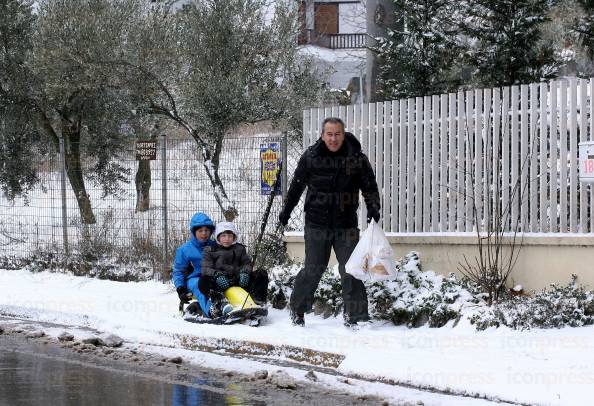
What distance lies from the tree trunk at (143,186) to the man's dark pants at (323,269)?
506cm

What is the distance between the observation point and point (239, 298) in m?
11.2

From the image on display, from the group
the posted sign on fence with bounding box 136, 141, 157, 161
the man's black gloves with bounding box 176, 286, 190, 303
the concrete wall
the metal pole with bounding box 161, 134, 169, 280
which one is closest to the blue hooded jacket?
the man's black gloves with bounding box 176, 286, 190, 303

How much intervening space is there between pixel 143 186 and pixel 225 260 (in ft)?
15.5

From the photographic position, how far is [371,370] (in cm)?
877

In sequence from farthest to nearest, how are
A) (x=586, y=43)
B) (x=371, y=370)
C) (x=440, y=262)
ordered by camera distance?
(x=586, y=43) < (x=440, y=262) < (x=371, y=370)

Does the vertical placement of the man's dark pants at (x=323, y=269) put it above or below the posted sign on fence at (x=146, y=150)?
below

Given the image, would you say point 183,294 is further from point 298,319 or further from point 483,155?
point 483,155

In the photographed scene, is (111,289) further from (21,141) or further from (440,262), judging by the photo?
(21,141)

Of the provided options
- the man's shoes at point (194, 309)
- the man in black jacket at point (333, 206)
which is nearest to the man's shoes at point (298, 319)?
the man in black jacket at point (333, 206)

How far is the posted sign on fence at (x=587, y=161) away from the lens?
33.6ft

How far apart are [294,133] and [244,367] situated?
9.59m

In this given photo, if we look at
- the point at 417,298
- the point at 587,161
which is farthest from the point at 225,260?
the point at 587,161

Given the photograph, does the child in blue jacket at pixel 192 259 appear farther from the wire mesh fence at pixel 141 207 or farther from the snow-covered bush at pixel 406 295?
the wire mesh fence at pixel 141 207

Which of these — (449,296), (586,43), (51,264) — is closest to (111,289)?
(51,264)
